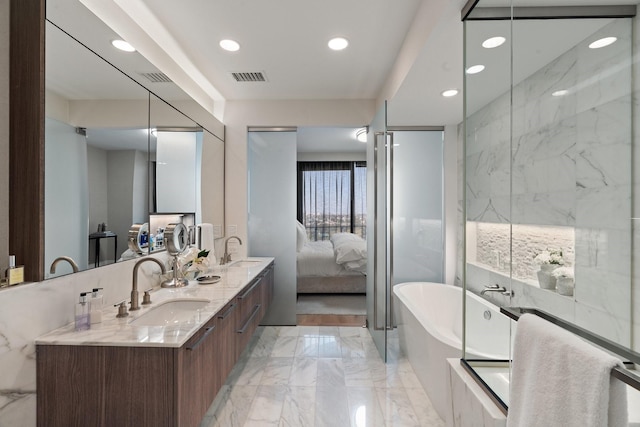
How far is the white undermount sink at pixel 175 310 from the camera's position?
6.10 feet

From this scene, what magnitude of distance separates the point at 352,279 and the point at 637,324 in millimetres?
3808

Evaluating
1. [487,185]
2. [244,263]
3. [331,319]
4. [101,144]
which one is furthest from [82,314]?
[331,319]

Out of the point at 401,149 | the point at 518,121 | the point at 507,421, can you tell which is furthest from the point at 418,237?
the point at 507,421

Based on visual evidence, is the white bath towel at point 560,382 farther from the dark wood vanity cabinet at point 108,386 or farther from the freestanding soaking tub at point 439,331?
the dark wood vanity cabinet at point 108,386

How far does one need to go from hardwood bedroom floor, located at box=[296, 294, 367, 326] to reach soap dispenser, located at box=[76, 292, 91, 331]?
8.47 feet

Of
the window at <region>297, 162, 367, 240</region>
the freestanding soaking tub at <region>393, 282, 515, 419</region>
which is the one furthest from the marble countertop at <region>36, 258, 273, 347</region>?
the window at <region>297, 162, 367, 240</region>

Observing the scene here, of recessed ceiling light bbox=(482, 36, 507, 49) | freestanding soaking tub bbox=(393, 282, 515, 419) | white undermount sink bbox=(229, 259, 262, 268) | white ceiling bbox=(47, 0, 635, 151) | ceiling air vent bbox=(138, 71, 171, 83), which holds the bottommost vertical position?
freestanding soaking tub bbox=(393, 282, 515, 419)

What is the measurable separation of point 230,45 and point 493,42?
189cm

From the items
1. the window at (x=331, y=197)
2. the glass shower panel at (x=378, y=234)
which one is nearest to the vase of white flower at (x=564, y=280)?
the glass shower panel at (x=378, y=234)

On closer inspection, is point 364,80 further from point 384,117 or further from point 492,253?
point 492,253

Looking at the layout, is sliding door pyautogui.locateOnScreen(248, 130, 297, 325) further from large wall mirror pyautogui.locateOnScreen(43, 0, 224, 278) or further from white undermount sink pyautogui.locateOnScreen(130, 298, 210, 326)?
white undermount sink pyautogui.locateOnScreen(130, 298, 210, 326)

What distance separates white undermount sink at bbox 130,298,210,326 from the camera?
1.86 m

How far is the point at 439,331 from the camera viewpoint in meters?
2.67

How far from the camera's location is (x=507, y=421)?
39.8 inches
